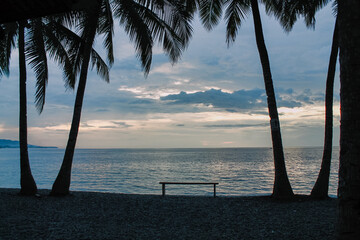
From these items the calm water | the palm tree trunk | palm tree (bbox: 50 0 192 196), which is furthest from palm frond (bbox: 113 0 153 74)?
the calm water

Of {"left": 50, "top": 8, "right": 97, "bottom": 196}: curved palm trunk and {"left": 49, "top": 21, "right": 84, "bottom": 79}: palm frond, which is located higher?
{"left": 49, "top": 21, "right": 84, "bottom": 79}: palm frond

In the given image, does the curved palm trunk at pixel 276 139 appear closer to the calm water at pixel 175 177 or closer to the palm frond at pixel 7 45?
the palm frond at pixel 7 45

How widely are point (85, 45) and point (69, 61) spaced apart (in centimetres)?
183

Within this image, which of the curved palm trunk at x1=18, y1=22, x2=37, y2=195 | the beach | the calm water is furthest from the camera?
the calm water

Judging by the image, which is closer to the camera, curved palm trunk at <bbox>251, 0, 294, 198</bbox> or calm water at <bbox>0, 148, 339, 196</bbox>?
→ curved palm trunk at <bbox>251, 0, 294, 198</bbox>

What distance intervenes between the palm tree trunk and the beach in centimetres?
148

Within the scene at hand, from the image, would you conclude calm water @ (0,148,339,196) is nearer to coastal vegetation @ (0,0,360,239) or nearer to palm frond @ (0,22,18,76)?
coastal vegetation @ (0,0,360,239)

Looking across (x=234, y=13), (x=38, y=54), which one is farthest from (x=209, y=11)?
(x=38, y=54)

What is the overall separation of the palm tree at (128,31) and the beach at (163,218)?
195 cm

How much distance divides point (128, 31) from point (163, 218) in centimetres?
709

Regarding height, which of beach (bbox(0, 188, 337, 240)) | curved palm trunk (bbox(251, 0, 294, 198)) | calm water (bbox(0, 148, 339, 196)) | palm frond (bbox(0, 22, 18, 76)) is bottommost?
calm water (bbox(0, 148, 339, 196))

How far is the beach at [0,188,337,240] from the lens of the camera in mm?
6043

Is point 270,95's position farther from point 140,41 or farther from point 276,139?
point 140,41

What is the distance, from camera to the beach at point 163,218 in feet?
19.8
